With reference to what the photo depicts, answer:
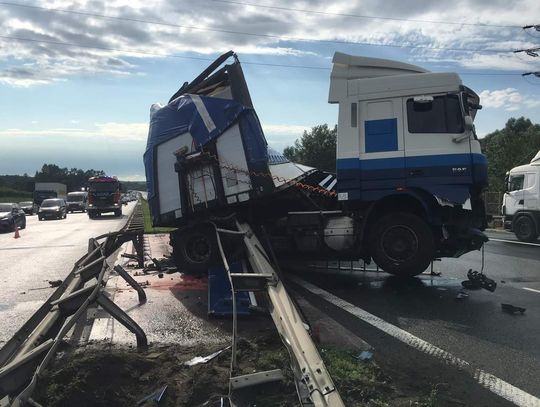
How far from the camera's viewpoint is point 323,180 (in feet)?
33.9

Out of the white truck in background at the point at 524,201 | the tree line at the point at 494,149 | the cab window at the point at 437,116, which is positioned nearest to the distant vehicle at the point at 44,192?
the tree line at the point at 494,149

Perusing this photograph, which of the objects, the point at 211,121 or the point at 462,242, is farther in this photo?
the point at 211,121

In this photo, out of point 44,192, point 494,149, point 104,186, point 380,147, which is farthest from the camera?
point 44,192

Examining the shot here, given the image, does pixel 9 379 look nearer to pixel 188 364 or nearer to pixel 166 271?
pixel 188 364

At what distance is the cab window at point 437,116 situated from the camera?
331 inches

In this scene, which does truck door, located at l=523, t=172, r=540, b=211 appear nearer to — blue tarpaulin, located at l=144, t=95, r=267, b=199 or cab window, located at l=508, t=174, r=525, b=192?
cab window, located at l=508, t=174, r=525, b=192

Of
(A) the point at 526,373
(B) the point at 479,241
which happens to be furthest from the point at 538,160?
(A) the point at 526,373

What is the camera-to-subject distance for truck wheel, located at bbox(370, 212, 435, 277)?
8297 millimetres

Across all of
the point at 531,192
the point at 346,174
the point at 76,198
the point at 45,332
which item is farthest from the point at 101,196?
the point at 45,332

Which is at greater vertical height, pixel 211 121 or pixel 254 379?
pixel 211 121

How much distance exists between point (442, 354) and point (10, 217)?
26.1 metres

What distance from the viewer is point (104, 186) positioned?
134 ft

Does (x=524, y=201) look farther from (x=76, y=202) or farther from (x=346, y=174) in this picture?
(x=76, y=202)

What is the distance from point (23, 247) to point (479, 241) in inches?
567
